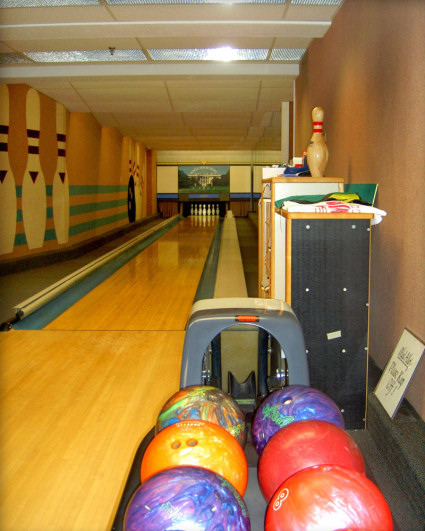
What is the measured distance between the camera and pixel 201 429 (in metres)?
1.15

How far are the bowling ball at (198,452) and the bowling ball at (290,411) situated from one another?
0.57ft

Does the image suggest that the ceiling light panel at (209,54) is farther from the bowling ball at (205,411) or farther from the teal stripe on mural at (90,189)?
the bowling ball at (205,411)

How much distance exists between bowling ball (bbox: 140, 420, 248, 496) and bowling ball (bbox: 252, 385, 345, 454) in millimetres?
173

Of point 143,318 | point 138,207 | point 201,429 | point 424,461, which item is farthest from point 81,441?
point 138,207

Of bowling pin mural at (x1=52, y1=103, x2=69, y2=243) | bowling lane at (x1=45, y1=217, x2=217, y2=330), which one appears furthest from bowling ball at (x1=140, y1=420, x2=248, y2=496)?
bowling pin mural at (x1=52, y1=103, x2=69, y2=243)

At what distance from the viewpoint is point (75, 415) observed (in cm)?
224

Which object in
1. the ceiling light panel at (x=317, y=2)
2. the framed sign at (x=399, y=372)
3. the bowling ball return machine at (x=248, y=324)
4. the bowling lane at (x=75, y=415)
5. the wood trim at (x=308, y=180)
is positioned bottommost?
the bowling lane at (x=75, y=415)

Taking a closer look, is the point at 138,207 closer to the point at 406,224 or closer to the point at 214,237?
the point at 214,237

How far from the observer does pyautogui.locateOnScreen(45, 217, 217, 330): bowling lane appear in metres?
3.73

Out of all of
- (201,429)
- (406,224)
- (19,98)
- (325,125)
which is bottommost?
(201,429)

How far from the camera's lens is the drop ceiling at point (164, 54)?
3480mm

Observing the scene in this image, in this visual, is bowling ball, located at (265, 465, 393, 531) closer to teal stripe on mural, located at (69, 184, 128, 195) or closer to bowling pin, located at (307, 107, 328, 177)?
bowling pin, located at (307, 107, 328, 177)

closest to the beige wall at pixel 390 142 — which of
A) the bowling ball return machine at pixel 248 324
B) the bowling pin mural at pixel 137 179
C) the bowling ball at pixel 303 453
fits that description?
the bowling ball return machine at pixel 248 324

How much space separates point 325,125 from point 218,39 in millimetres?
1214
